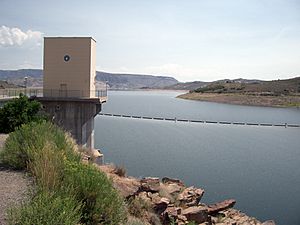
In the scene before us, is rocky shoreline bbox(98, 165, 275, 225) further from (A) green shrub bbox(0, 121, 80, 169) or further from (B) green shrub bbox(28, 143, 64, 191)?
(B) green shrub bbox(28, 143, 64, 191)

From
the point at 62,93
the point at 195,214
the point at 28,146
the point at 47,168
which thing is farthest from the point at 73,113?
the point at 47,168

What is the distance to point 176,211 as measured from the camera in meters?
11.4

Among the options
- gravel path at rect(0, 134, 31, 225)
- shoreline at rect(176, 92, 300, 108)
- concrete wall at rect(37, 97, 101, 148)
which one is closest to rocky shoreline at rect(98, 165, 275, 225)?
gravel path at rect(0, 134, 31, 225)

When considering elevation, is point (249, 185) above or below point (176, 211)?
below

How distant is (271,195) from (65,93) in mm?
12000

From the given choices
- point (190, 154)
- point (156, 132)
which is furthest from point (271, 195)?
point (156, 132)

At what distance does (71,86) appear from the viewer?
67.2ft

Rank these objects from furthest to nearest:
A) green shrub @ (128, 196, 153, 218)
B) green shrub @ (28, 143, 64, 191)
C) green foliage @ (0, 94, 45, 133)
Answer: green foliage @ (0, 94, 45, 133)
green shrub @ (128, 196, 153, 218)
green shrub @ (28, 143, 64, 191)

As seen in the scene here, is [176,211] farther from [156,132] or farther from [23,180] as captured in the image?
[156,132]

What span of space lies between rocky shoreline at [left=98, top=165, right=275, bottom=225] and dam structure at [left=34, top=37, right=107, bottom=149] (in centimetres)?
601

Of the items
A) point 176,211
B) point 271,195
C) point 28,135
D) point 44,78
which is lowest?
point 271,195

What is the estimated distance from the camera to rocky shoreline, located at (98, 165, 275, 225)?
10945 mm

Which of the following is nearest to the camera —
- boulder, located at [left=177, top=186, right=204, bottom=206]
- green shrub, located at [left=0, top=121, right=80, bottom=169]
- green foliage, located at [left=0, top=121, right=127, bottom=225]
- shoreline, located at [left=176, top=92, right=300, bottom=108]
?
green foliage, located at [left=0, top=121, right=127, bottom=225]

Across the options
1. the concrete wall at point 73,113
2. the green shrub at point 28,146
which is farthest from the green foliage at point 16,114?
the green shrub at point 28,146
